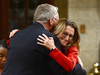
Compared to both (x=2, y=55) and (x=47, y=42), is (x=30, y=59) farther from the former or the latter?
(x=2, y=55)

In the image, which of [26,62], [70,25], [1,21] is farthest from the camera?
[1,21]

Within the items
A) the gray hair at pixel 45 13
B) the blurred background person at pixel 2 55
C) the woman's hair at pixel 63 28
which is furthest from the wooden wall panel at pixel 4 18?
the gray hair at pixel 45 13

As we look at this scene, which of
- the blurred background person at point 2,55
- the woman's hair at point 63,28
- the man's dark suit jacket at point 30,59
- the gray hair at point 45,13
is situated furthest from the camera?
the blurred background person at point 2,55

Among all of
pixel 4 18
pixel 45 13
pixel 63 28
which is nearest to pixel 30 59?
pixel 45 13

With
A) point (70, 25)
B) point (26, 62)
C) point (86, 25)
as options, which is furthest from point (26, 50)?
point (86, 25)

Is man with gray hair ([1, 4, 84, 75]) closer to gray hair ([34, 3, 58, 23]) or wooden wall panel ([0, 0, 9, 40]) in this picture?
gray hair ([34, 3, 58, 23])

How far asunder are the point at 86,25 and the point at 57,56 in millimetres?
3806

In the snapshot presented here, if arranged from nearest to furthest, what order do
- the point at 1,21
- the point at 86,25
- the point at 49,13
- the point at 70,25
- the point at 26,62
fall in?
the point at 26,62
the point at 49,13
the point at 70,25
the point at 86,25
the point at 1,21

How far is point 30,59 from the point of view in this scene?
189 cm

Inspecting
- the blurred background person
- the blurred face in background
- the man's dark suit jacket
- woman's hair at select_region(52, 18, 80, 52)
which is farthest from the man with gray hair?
the blurred background person

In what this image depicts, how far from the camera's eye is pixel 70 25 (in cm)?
247

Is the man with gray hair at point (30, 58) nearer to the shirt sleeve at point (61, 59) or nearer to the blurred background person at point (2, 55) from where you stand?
the shirt sleeve at point (61, 59)

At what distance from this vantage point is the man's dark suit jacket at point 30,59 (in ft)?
6.18

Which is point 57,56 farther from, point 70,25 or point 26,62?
point 70,25
